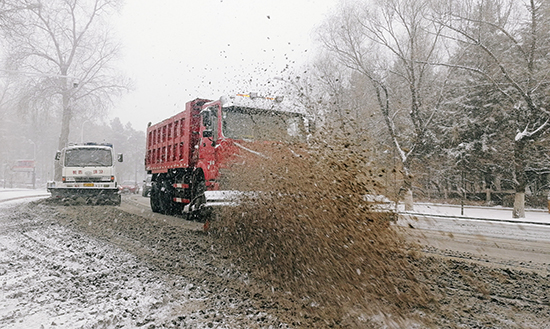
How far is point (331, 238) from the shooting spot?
4918 millimetres

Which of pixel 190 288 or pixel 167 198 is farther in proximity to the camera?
pixel 167 198

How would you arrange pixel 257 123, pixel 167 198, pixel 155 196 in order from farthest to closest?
pixel 155 196, pixel 167 198, pixel 257 123

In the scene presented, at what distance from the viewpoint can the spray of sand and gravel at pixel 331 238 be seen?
14.3 feet

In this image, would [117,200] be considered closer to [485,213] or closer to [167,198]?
[167,198]

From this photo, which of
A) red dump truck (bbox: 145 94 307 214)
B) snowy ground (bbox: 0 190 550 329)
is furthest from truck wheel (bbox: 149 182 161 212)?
snowy ground (bbox: 0 190 550 329)

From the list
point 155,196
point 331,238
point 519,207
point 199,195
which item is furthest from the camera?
point 519,207

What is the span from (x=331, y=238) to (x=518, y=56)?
22.7 metres

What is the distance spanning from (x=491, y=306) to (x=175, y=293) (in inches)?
133

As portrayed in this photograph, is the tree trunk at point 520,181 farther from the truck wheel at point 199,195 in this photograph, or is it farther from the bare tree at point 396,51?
the truck wheel at point 199,195

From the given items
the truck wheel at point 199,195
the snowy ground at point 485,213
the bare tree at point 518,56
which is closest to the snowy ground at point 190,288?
the truck wheel at point 199,195

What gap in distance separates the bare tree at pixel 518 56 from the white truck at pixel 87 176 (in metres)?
16.1

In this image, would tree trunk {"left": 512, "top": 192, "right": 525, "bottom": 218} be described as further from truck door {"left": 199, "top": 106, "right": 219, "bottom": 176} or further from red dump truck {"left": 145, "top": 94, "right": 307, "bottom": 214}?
truck door {"left": 199, "top": 106, "right": 219, "bottom": 176}

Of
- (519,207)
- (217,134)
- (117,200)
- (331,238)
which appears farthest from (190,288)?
(519,207)

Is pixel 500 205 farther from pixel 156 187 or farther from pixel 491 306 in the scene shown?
pixel 491 306
